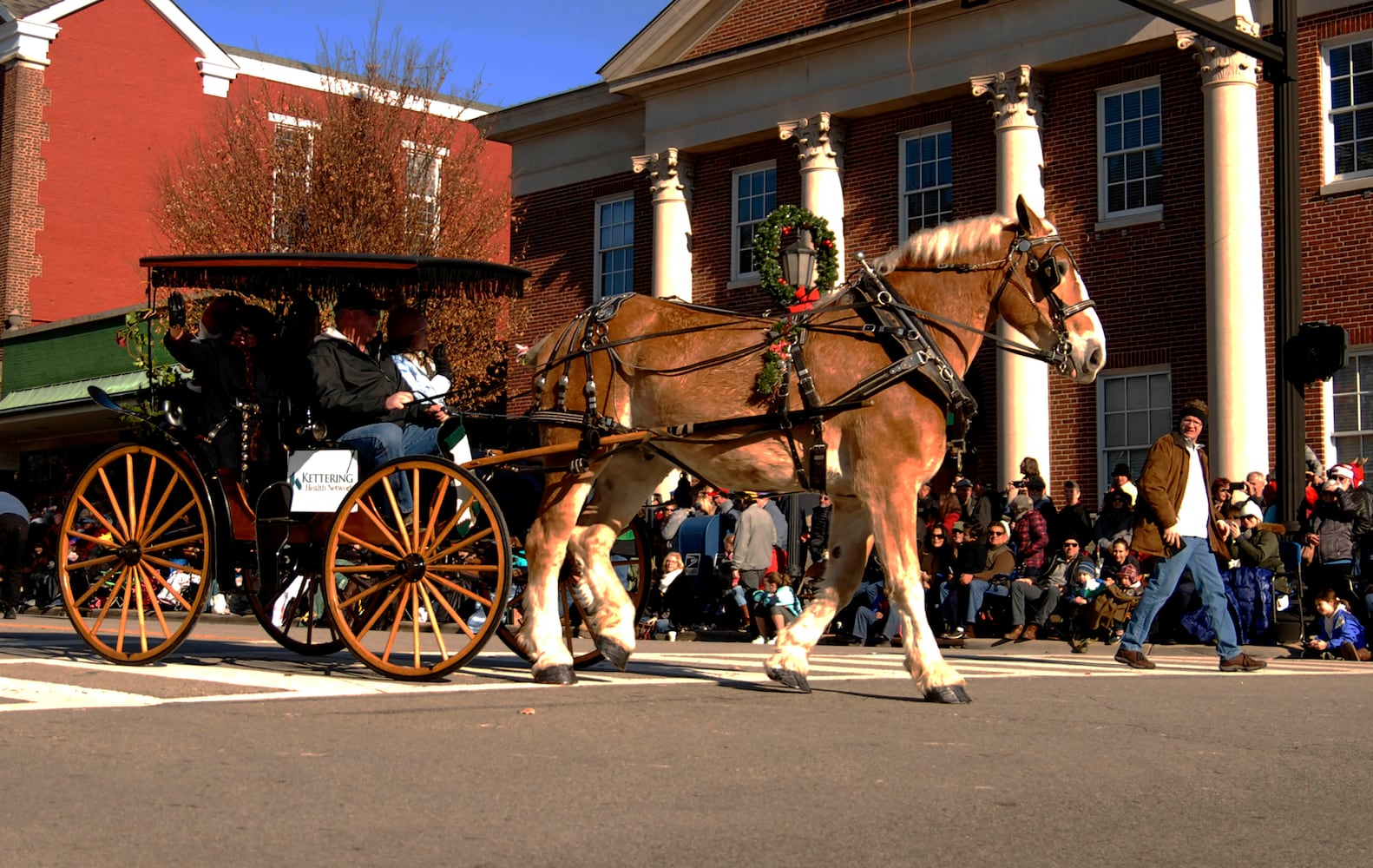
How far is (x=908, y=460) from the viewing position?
902cm

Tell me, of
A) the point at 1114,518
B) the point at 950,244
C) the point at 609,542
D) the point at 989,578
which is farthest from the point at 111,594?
the point at 1114,518

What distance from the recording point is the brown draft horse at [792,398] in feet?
30.0

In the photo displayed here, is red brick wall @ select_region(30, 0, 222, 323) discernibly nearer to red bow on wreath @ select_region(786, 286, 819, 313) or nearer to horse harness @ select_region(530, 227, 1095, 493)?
red bow on wreath @ select_region(786, 286, 819, 313)

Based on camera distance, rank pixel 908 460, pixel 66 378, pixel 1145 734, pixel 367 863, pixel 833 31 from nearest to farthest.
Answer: pixel 367 863 < pixel 1145 734 < pixel 908 460 < pixel 833 31 < pixel 66 378

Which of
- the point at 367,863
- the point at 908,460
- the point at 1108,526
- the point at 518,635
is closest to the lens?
the point at 367,863

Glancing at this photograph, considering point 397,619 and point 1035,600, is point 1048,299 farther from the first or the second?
point 1035,600

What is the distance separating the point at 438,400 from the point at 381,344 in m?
0.79

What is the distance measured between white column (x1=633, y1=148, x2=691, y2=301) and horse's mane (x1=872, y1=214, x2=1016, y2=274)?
2074 cm

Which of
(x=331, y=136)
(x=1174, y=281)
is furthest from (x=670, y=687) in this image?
(x=331, y=136)

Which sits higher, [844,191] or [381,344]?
[844,191]

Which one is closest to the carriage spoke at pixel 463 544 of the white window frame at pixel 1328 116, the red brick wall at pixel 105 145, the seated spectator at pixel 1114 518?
the seated spectator at pixel 1114 518

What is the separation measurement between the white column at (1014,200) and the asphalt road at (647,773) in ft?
50.9

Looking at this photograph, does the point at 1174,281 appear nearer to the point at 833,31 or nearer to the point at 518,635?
the point at 833,31

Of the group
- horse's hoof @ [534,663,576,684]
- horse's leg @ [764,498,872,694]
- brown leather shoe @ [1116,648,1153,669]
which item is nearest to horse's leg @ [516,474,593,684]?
horse's hoof @ [534,663,576,684]
